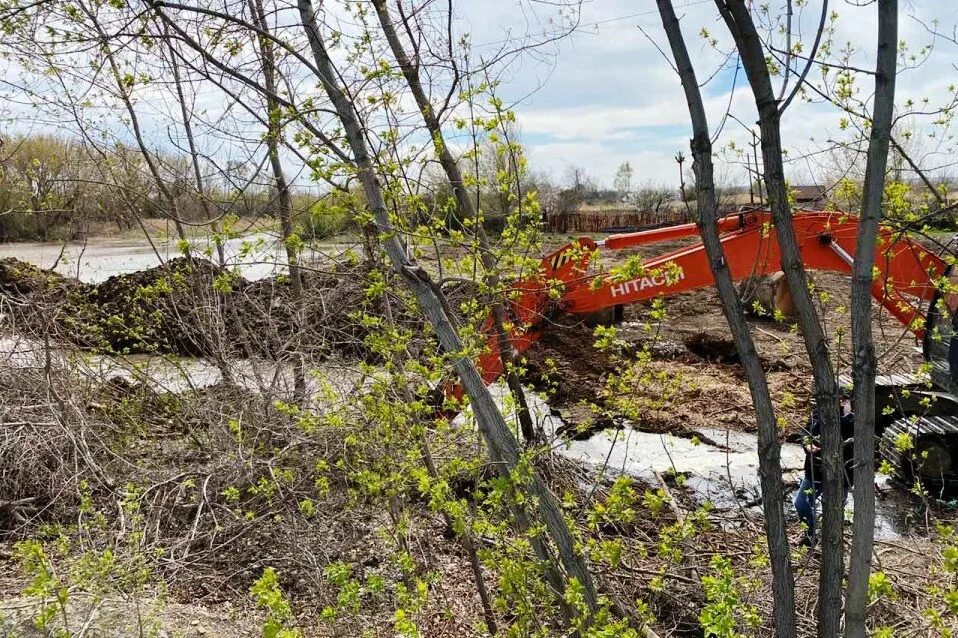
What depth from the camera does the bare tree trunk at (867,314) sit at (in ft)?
6.57

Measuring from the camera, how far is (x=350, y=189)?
328cm

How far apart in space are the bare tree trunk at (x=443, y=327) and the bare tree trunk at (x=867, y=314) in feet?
3.65

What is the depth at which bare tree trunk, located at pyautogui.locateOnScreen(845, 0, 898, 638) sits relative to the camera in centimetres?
200

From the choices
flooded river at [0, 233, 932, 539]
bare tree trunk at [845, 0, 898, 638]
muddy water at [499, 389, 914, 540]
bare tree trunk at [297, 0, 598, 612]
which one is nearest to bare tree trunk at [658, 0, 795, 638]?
bare tree trunk at [845, 0, 898, 638]

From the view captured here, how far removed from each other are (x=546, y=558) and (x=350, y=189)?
180 cm

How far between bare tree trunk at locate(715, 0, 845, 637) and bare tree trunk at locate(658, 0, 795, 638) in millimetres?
128

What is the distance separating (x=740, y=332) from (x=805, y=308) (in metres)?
0.23

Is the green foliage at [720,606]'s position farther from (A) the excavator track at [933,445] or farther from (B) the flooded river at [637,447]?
(A) the excavator track at [933,445]

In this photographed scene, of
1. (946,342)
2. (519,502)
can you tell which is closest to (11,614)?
(519,502)

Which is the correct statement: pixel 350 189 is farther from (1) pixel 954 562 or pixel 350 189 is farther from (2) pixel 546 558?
(1) pixel 954 562

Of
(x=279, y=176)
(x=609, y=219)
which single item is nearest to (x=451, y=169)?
(x=279, y=176)

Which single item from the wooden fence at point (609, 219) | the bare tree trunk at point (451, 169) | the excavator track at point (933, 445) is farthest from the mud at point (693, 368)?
the wooden fence at point (609, 219)

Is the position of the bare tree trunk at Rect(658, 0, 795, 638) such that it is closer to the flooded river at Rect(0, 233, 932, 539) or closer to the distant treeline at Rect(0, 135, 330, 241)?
the flooded river at Rect(0, 233, 932, 539)

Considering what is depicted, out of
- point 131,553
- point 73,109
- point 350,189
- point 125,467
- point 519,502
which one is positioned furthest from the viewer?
point 73,109
